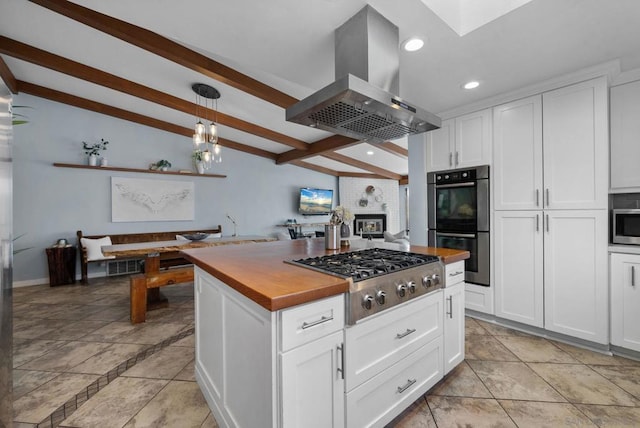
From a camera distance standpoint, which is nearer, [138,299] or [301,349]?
[301,349]

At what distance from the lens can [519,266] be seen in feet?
8.25

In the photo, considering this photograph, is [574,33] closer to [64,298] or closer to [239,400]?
[239,400]

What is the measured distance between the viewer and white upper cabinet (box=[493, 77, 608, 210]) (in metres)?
2.11

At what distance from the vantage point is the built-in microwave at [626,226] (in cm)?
202

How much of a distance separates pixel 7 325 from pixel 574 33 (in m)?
3.53

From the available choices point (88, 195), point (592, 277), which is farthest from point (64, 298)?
point (592, 277)

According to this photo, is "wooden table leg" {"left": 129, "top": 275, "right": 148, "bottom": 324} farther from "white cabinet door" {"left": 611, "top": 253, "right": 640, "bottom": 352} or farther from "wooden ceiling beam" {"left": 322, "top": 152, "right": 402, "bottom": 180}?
"wooden ceiling beam" {"left": 322, "top": 152, "right": 402, "bottom": 180}

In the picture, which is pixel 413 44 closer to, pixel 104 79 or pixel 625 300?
pixel 625 300

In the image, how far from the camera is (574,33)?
172cm

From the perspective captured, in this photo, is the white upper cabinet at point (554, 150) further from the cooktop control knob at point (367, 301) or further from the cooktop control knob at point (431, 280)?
the cooktop control knob at point (367, 301)

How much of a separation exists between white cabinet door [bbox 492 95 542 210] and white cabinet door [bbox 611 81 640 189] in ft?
1.62

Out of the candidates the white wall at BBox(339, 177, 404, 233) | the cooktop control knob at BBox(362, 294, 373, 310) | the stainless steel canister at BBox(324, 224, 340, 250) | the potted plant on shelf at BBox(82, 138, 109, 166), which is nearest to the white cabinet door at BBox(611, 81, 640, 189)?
→ the stainless steel canister at BBox(324, 224, 340, 250)

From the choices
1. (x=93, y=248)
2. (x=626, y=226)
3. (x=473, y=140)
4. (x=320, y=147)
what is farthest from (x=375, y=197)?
(x=93, y=248)

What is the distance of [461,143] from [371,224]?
612cm
